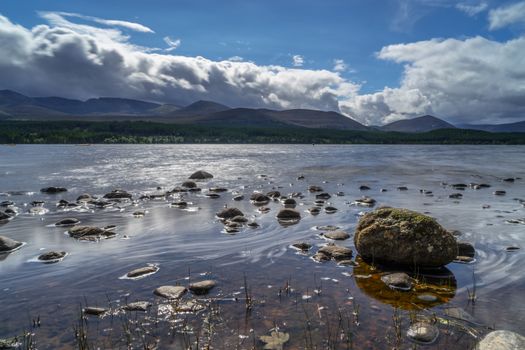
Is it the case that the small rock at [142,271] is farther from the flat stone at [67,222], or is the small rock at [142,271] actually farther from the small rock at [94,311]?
the flat stone at [67,222]

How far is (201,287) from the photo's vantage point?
1064 cm

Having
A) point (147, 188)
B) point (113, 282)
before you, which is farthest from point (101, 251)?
point (147, 188)

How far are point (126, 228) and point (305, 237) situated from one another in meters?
9.11

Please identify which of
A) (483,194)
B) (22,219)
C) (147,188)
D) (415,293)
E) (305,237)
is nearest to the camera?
(415,293)

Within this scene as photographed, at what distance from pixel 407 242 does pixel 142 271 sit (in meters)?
8.88

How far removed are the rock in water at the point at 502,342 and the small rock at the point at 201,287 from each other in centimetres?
677

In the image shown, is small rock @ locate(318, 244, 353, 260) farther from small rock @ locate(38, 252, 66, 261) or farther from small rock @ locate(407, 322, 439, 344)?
small rock @ locate(38, 252, 66, 261)

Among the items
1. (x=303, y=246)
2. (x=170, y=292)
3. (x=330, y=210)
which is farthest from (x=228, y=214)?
(x=170, y=292)

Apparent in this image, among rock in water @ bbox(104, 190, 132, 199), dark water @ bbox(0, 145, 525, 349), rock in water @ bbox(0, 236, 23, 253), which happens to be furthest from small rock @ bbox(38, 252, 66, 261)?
rock in water @ bbox(104, 190, 132, 199)

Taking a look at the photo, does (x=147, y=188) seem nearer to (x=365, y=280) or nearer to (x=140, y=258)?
(x=140, y=258)

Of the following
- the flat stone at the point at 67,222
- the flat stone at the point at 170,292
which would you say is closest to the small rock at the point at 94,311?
the flat stone at the point at 170,292

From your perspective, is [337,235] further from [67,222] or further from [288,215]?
[67,222]

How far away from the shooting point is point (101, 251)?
47.8ft

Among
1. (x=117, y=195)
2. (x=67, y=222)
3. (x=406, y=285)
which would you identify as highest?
(x=406, y=285)
